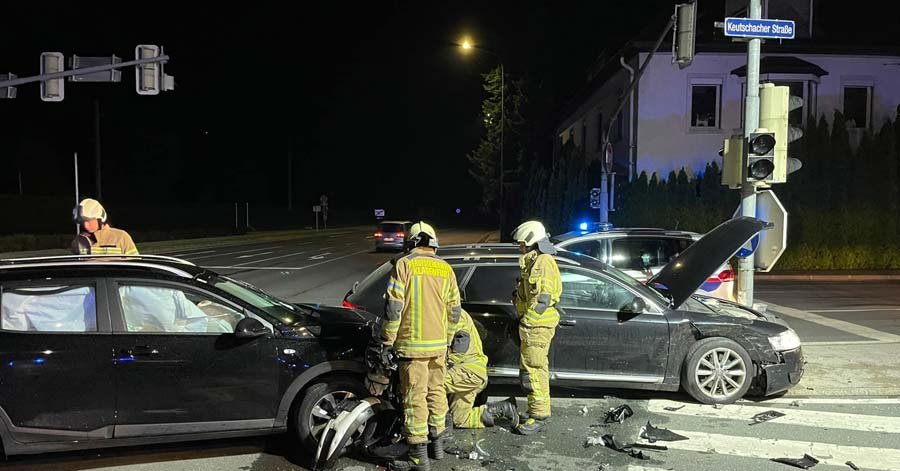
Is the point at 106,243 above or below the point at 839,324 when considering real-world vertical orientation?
above

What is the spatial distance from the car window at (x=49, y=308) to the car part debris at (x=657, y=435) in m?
4.43

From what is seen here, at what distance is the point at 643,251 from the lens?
9625 millimetres

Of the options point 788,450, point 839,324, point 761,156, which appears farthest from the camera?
point 839,324

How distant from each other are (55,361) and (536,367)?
363 centimetres

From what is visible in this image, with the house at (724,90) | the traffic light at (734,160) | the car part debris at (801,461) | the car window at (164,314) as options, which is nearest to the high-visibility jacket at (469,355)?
the car window at (164,314)

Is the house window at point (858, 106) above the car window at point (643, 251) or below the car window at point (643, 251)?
above

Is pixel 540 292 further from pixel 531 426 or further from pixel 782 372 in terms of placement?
pixel 782 372

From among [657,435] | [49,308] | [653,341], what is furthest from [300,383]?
[653,341]

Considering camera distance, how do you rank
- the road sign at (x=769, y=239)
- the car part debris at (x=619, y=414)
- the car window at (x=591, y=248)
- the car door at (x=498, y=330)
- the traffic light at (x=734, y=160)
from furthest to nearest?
the car window at (x=591, y=248) < the traffic light at (x=734, y=160) < the road sign at (x=769, y=239) < the car door at (x=498, y=330) < the car part debris at (x=619, y=414)

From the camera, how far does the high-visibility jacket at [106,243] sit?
21.5 feet

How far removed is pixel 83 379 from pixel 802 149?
21786 millimetres

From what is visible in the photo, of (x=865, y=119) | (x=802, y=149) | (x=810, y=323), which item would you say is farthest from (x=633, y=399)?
(x=865, y=119)

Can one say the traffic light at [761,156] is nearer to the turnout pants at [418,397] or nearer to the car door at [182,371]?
the turnout pants at [418,397]

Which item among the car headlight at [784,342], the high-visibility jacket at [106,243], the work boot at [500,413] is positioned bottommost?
the work boot at [500,413]
